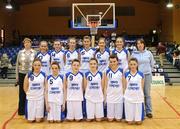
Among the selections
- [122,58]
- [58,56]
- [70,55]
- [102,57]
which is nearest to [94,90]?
[102,57]

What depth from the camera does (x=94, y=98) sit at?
6977 millimetres

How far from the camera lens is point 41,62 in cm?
748

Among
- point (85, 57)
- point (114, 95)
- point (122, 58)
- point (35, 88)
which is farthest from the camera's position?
point (85, 57)

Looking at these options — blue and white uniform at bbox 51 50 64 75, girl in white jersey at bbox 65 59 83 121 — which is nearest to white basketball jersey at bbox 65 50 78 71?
blue and white uniform at bbox 51 50 64 75

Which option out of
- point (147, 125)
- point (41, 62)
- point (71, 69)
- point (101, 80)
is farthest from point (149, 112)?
point (41, 62)

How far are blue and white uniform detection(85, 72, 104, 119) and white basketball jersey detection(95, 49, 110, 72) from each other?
1.87ft

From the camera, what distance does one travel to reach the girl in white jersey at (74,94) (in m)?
7.00

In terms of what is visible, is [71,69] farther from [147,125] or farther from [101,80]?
[147,125]

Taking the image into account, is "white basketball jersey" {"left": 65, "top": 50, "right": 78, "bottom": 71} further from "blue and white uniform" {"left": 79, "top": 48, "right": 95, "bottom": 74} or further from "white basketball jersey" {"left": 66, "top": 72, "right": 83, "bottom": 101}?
"white basketball jersey" {"left": 66, "top": 72, "right": 83, "bottom": 101}

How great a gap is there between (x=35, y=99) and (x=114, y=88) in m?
1.50

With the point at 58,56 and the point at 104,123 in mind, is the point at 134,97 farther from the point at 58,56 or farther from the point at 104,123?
the point at 58,56

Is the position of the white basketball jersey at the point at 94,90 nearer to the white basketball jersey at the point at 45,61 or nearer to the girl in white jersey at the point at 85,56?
the girl in white jersey at the point at 85,56

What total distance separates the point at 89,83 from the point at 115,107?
2.17 feet

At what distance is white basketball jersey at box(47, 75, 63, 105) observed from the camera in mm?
6949
